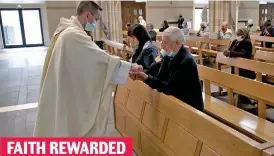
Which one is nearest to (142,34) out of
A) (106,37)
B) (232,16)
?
(106,37)

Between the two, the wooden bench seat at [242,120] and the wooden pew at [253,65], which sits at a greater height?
the wooden pew at [253,65]

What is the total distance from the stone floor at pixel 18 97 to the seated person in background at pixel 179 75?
0.94m

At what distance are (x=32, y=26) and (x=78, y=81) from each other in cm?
1393

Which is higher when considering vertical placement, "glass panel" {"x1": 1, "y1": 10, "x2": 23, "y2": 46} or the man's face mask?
"glass panel" {"x1": 1, "y1": 10, "x2": 23, "y2": 46}

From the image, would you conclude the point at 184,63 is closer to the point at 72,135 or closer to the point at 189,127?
the point at 189,127

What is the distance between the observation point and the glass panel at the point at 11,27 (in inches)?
560

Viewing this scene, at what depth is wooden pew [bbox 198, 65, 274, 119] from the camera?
2.52 meters

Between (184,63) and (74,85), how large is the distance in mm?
901

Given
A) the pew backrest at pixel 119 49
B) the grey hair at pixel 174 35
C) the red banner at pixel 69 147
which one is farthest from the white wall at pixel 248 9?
the red banner at pixel 69 147

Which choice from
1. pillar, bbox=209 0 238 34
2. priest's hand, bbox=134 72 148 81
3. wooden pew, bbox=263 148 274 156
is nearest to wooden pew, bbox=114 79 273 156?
wooden pew, bbox=263 148 274 156

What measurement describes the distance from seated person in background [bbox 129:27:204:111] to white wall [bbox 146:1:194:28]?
1224 cm

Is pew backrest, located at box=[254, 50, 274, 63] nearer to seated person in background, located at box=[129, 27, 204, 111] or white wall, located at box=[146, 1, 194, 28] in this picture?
seated person in background, located at box=[129, 27, 204, 111]

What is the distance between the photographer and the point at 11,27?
14430 millimetres

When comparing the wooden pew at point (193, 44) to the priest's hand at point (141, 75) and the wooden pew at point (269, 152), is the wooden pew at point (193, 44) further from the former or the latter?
the wooden pew at point (269, 152)
